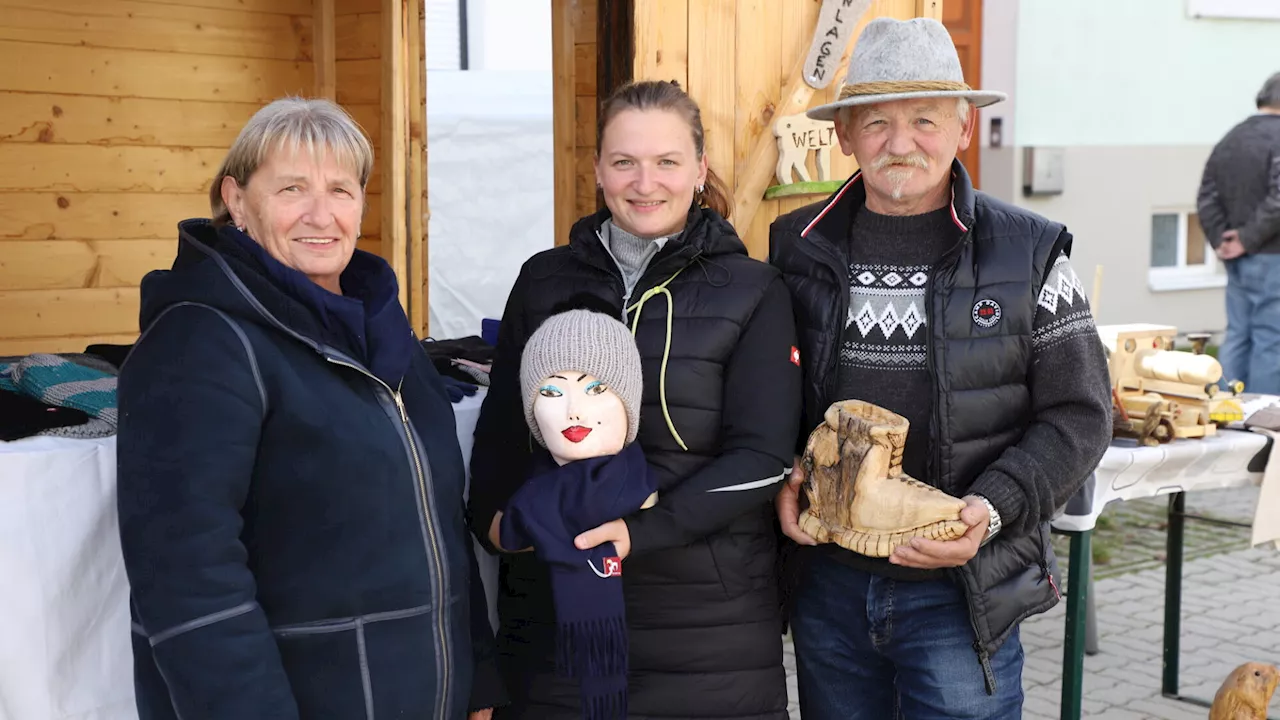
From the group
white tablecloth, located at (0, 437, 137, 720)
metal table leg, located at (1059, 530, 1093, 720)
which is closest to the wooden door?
metal table leg, located at (1059, 530, 1093, 720)

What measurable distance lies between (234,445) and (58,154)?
400cm

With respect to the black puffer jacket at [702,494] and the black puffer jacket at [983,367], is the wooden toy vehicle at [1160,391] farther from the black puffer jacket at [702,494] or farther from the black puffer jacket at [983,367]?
the black puffer jacket at [702,494]

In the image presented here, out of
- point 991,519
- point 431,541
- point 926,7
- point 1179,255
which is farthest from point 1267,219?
point 431,541

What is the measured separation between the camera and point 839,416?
215cm

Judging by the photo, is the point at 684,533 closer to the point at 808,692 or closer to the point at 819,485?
A: the point at 819,485

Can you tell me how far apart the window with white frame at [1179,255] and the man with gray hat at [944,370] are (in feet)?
29.6

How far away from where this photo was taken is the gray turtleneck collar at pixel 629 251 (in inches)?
88.7

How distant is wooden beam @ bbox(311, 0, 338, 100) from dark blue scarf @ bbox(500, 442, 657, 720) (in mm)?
3708

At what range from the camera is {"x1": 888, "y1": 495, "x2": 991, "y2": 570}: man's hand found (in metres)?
2.12

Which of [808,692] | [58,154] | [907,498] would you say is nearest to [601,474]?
[907,498]

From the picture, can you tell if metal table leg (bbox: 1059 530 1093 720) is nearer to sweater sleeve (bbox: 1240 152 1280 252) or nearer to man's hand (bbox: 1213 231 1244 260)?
sweater sleeve (bbox: 1240 152 1280 252)

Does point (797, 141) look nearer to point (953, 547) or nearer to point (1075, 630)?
point (1075, 630)

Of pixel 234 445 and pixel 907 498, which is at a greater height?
pixel 234 445

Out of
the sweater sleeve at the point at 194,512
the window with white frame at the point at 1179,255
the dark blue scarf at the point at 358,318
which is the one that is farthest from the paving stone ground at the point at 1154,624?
the window with white frame at the point at 1179,255
